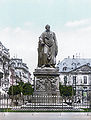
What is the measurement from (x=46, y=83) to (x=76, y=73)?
97.0 m

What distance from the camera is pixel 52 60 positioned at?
23.4m

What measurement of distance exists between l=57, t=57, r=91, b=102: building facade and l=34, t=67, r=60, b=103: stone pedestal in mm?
94240

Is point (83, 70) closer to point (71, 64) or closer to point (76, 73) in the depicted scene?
point (76, 73)

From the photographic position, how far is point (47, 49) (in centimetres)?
2350

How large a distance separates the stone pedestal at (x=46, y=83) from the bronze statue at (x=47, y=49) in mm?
726

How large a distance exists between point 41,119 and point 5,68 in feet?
255

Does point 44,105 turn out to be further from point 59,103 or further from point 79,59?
point 79,59

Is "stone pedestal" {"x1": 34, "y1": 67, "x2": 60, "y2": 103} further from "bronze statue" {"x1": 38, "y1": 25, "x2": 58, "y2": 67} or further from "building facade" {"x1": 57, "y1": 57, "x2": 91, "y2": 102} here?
"building facade" {"x1": 57, "y1": 57, "x2": 91, "y2": 102}

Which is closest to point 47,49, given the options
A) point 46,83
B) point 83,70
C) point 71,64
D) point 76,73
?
point 46,83

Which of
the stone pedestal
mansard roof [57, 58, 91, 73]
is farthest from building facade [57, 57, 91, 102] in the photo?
the stone pedestal

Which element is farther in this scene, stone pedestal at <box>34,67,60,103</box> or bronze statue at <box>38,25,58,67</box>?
bronze statue at <box>38,25,58,67</box>

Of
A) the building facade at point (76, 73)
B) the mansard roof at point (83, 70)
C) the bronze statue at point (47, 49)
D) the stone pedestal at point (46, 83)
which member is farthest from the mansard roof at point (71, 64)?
the stone pedestal at point (46, 83)

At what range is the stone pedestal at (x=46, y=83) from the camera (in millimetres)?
22484

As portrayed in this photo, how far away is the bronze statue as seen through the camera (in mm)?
23344
